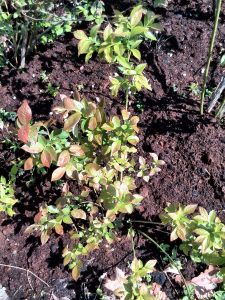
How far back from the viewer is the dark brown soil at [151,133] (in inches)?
79.1

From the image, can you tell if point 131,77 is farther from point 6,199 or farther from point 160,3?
point 160,3

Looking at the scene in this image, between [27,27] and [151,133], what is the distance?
100 cm

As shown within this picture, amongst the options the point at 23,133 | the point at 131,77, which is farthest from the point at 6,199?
the point at 131,77

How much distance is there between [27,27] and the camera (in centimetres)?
238

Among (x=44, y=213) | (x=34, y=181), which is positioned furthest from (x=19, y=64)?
(x=44, y=213)

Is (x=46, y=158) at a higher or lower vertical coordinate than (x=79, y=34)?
lower

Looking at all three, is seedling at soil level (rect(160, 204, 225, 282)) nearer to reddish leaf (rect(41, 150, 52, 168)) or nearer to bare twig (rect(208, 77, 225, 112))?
reddish leaf (rect(41, 150, 52, 168))

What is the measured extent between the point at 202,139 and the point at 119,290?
3.52ft

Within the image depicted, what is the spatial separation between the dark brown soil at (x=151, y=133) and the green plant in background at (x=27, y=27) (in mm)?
83

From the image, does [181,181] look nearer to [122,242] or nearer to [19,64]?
[122,242]

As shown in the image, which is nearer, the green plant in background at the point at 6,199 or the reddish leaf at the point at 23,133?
the reddish leaf at the point at 23,133

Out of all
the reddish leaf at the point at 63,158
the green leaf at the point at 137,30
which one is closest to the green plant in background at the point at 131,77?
the green leaf at the point at 137,30

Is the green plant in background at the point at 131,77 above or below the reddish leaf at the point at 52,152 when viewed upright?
above

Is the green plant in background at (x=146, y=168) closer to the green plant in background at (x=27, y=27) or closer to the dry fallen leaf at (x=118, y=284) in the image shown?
the dry fallen leaf at (x=118, y=284)
